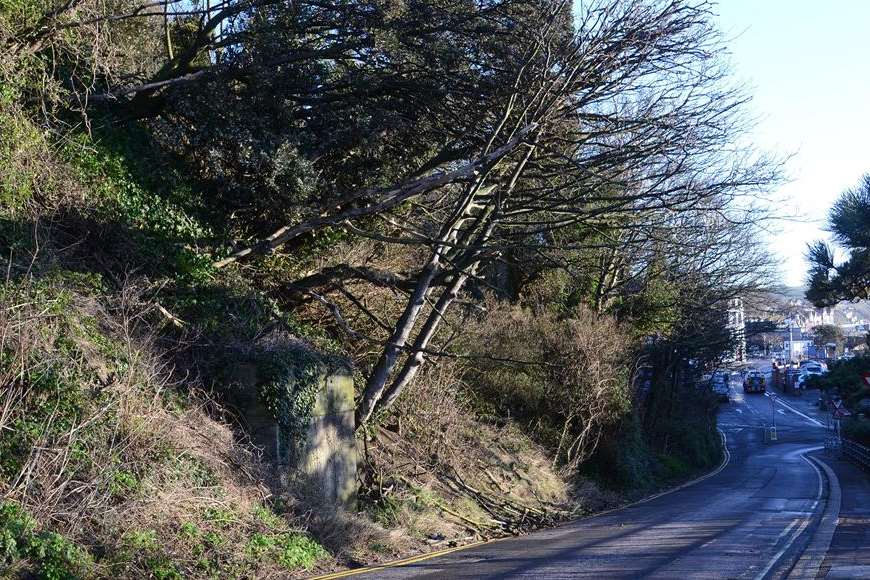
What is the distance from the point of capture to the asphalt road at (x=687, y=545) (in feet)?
37.4

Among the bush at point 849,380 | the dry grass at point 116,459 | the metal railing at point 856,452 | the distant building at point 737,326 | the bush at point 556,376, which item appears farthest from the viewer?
the bush at point 849,380

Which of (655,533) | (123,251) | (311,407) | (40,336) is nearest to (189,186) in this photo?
(123,251)

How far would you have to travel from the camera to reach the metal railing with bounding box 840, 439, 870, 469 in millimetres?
36256

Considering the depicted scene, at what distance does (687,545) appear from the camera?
14156 mm

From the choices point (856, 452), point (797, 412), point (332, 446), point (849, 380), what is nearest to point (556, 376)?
point (332, 446)

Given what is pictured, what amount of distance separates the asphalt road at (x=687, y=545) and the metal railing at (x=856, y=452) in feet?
28.6

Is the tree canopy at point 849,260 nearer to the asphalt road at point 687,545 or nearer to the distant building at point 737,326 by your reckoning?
the distant building at point 737,326

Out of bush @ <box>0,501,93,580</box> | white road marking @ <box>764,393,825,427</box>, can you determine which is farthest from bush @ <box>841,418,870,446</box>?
bush @ <box>0,501,93,580</box>

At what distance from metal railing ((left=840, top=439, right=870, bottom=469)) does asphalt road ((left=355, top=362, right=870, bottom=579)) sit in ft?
28.6

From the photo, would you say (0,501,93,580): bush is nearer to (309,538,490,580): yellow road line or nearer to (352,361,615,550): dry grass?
(309,538,490,580): yellow road line

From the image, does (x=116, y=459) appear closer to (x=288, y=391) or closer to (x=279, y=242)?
(x=288, y=391)

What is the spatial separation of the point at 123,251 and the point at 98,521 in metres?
6.16

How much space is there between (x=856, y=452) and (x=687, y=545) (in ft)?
95.3

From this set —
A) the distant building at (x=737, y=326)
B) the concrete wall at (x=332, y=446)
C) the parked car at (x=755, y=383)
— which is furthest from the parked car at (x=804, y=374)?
the concrete wall at (x=332, y=446)
